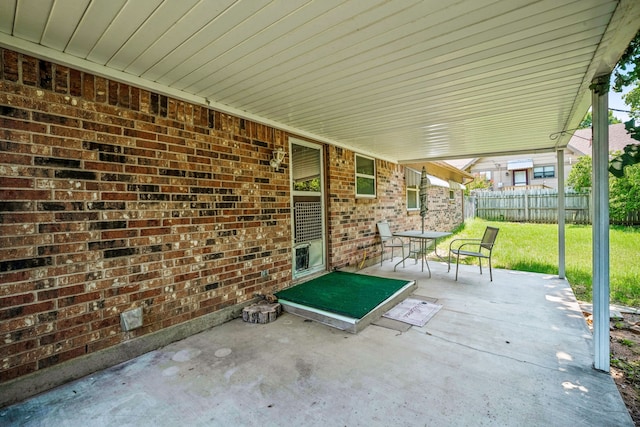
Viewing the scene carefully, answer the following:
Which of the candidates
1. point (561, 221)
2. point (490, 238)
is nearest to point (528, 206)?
point (561, 221)

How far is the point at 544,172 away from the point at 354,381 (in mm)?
26540

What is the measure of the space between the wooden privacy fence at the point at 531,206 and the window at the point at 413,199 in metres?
9.77

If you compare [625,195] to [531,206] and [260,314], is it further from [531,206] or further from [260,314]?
[260,314]

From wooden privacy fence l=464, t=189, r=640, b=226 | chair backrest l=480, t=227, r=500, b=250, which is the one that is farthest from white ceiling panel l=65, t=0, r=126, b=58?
wooden privacy fence l=464, t=189, r=640, b=226

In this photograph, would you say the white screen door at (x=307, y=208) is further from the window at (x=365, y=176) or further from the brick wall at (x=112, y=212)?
the window at (x=365, y=176)

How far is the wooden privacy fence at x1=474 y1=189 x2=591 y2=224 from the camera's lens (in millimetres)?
13867

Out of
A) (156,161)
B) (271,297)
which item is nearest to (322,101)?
(156,161)

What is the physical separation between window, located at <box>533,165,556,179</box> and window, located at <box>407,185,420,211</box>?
18575 mm

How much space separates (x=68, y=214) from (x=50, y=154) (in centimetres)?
53

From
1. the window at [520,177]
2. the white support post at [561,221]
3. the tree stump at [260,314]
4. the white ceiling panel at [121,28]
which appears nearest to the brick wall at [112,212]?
the tree stump at [260,314]

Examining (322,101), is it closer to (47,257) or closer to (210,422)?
(47,257)

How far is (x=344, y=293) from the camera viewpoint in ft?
14.3

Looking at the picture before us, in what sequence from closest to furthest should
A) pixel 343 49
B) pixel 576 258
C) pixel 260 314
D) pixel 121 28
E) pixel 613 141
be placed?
pixel 121 28, pixel 343 49, pixel 260 314, pixel 576 258, pixel 613 141

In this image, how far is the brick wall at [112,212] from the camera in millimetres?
2254
